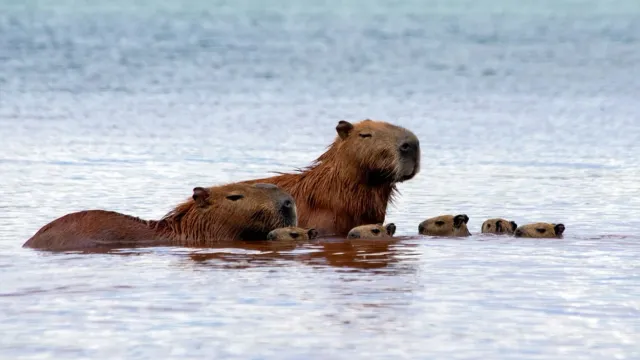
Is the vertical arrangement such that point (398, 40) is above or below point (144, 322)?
above

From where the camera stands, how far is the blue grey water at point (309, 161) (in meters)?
8.94

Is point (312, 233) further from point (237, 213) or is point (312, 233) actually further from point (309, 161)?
point (309, 161)

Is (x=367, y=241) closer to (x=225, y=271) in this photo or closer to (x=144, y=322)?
(x=225, y=271)

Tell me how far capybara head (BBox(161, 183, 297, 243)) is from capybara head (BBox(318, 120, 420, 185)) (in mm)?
826

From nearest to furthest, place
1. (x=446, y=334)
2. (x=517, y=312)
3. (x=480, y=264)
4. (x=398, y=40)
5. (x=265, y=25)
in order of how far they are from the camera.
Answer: (x=446, y=334) → (x=517, y=312) → (x=480, y=264) → (x=398, y=40) → (x=265, y=25)

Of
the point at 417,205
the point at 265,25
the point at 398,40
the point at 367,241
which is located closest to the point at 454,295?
the point at 367,241

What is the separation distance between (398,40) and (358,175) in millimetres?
39109

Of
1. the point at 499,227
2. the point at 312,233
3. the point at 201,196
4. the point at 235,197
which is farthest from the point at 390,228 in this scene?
the point at 201,196

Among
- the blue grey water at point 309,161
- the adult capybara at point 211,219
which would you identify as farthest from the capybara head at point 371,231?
the adult capybara at point 211,219

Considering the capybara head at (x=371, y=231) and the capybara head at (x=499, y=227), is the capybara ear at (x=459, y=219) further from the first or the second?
the capybara head at (x=371, y=231)

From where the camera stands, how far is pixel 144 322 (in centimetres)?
917

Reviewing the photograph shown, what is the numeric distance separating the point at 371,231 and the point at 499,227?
3.98 ft

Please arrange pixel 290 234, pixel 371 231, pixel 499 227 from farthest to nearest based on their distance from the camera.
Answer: pixel 499 227, pixel 371 231, pixel 290 234

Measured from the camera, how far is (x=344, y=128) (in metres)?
13.3
